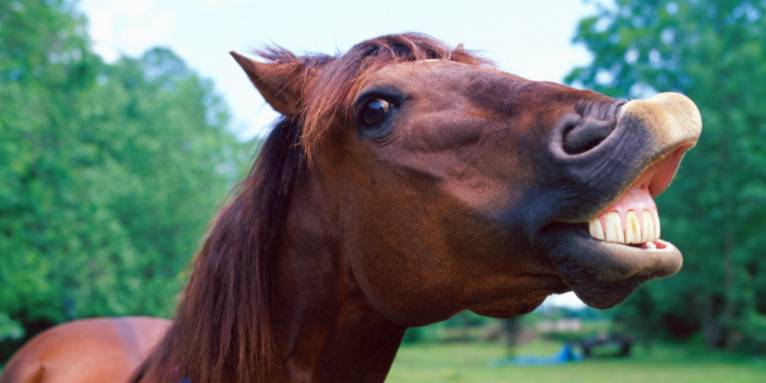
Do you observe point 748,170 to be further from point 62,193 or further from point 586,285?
point 586,285

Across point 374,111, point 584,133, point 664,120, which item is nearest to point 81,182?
point 374,111

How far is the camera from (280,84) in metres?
2.25

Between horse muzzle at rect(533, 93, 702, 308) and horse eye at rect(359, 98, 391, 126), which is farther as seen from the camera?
horse eye at rect(359, 98, 391, 126)

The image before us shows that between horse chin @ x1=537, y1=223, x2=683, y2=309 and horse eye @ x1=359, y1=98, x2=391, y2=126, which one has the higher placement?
horse eye @ x1=359, y1=98, x2=391, y2=126

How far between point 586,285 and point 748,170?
2225 cm

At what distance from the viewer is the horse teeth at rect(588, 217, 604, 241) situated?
5.19 ft

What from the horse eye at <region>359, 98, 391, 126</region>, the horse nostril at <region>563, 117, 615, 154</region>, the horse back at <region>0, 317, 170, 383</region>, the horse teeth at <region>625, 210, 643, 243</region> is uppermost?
the horse eye at <region>359, 98, 391, 126</region>

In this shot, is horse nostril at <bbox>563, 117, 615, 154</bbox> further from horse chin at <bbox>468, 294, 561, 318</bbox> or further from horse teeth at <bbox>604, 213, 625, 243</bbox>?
horse chin at <bbox>468, 294, 561, 318</bbox>

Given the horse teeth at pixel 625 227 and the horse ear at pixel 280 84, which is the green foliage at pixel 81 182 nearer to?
the horse ear at pixel 280 84

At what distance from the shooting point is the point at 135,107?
2648cm

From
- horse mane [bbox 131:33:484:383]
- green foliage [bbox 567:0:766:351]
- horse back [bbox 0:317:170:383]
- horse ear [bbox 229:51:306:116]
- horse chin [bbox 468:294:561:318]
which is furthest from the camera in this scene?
green foliage [bbox 567:0:766:351]

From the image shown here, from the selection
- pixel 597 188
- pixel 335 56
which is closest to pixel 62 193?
pixel 335 56

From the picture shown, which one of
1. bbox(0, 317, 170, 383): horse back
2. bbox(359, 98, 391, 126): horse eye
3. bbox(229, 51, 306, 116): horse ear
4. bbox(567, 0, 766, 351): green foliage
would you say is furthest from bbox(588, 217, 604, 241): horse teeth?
bbox(567, 0, 766, 351): green foliage

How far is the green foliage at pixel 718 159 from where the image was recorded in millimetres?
20859
